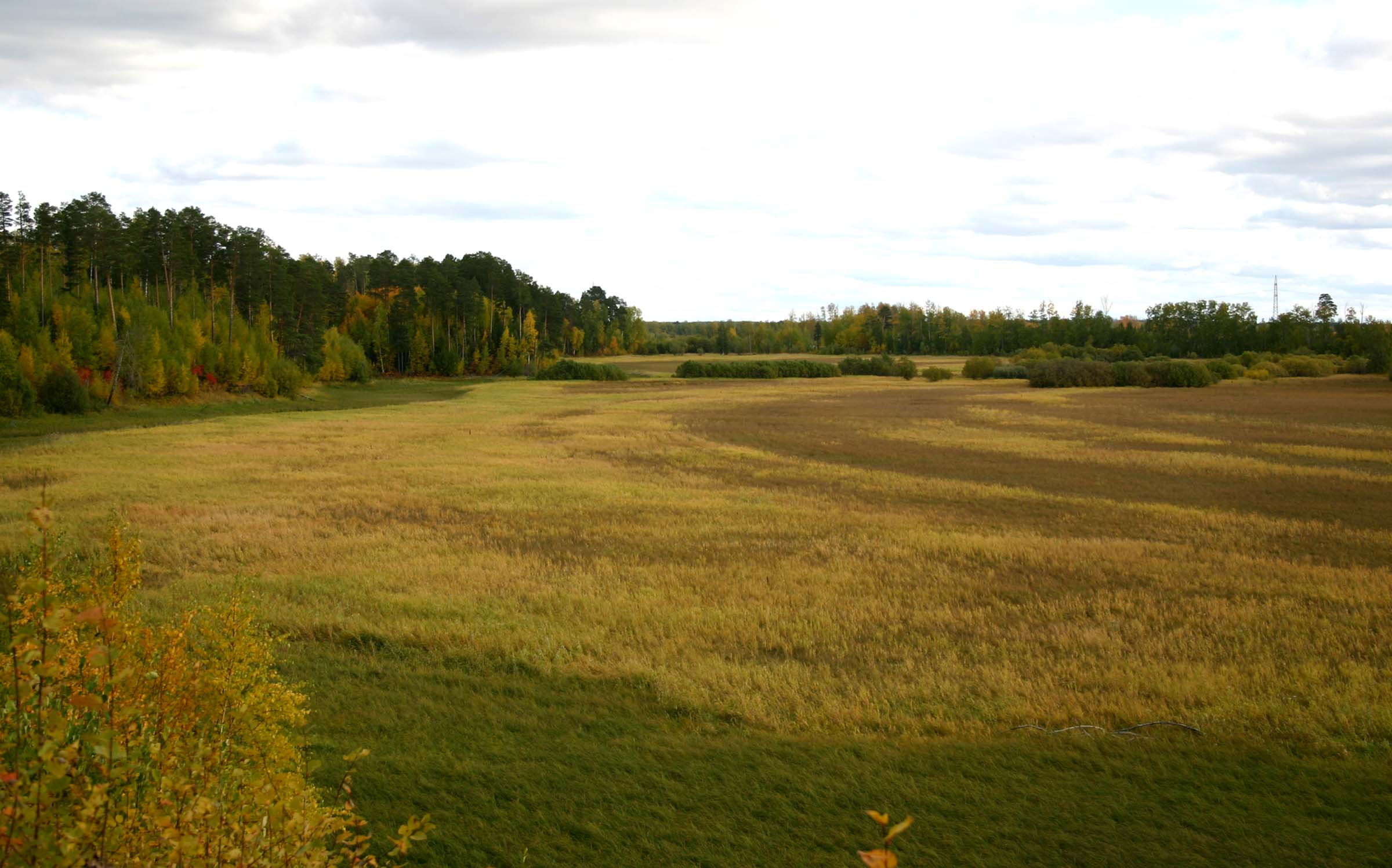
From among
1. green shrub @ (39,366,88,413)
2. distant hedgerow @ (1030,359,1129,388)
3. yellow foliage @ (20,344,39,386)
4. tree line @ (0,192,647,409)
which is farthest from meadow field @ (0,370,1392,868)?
distant hedgerow @ (1030,359,1129,388)

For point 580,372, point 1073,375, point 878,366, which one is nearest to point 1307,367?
point 1073,375

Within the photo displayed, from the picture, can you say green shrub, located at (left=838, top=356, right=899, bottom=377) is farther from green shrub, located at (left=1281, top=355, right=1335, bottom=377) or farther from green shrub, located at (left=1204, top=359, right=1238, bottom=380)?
green shrub, located at (left=1281, top=355, right=1335, bottom=377)

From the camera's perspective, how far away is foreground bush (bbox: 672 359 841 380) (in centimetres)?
9394

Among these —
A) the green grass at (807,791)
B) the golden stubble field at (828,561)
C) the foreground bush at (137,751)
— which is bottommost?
the green grass at (807,791)

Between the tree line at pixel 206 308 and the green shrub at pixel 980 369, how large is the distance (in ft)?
162

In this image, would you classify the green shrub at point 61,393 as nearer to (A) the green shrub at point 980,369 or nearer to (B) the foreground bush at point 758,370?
(B) the foreground bush at point 758,370

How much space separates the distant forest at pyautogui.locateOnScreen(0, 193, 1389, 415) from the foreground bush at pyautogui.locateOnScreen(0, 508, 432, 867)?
46.1 meters

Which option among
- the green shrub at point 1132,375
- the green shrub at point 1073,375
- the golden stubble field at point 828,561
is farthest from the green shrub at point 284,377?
the green shrub at point 1132,375

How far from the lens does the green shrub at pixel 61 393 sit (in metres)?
44.8

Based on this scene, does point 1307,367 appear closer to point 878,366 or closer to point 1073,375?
point 1073,375

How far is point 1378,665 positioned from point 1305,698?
1835mm

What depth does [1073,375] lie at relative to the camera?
77250mm

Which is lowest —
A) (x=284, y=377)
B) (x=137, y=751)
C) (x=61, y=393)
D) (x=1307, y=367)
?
(x=137, y=751)

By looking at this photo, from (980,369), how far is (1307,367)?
29.0 metres
